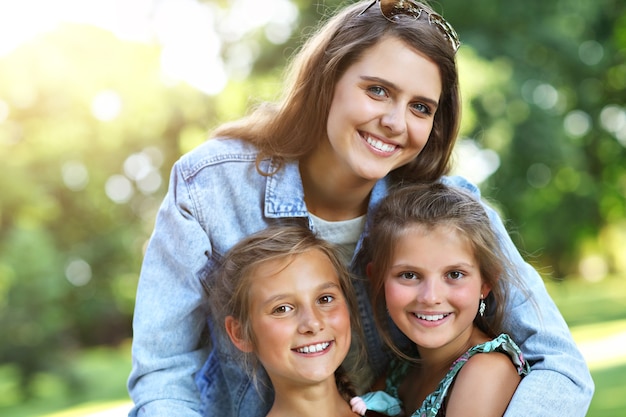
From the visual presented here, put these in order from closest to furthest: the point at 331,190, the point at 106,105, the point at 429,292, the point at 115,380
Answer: the point at 429,292
the point at 331,190
the point at 115,380
the point at 106,105

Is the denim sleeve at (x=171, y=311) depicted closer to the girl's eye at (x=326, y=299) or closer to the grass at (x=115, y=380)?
the girl's eye at (x=326, y=299)

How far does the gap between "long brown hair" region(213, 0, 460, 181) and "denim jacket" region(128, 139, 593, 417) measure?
→ 84mm

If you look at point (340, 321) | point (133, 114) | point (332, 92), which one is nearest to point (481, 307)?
point (340, 321)

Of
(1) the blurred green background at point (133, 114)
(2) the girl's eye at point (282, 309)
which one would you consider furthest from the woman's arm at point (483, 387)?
(1) the blurred green background at point (133, 114)

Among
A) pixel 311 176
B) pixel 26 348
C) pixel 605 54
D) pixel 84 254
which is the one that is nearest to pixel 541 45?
pixel 605 54

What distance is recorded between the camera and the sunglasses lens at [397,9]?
2.57m

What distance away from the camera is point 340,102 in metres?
2.54

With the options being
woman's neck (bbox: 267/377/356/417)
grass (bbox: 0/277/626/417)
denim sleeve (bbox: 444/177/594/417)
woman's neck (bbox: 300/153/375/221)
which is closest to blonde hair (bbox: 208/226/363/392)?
woman's neck (bbox: 267/377/356/417)

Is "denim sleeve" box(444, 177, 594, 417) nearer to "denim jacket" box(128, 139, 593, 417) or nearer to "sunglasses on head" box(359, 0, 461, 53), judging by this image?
"denim jacket" box(128, 139, 593, 417)

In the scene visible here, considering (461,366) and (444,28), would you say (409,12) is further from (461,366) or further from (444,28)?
(461,366)

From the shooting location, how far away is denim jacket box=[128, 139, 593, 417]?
2.37m

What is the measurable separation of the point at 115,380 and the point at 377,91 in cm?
1010

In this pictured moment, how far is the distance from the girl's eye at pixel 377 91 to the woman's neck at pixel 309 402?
928 millimetres

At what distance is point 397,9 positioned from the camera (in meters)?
2.59
